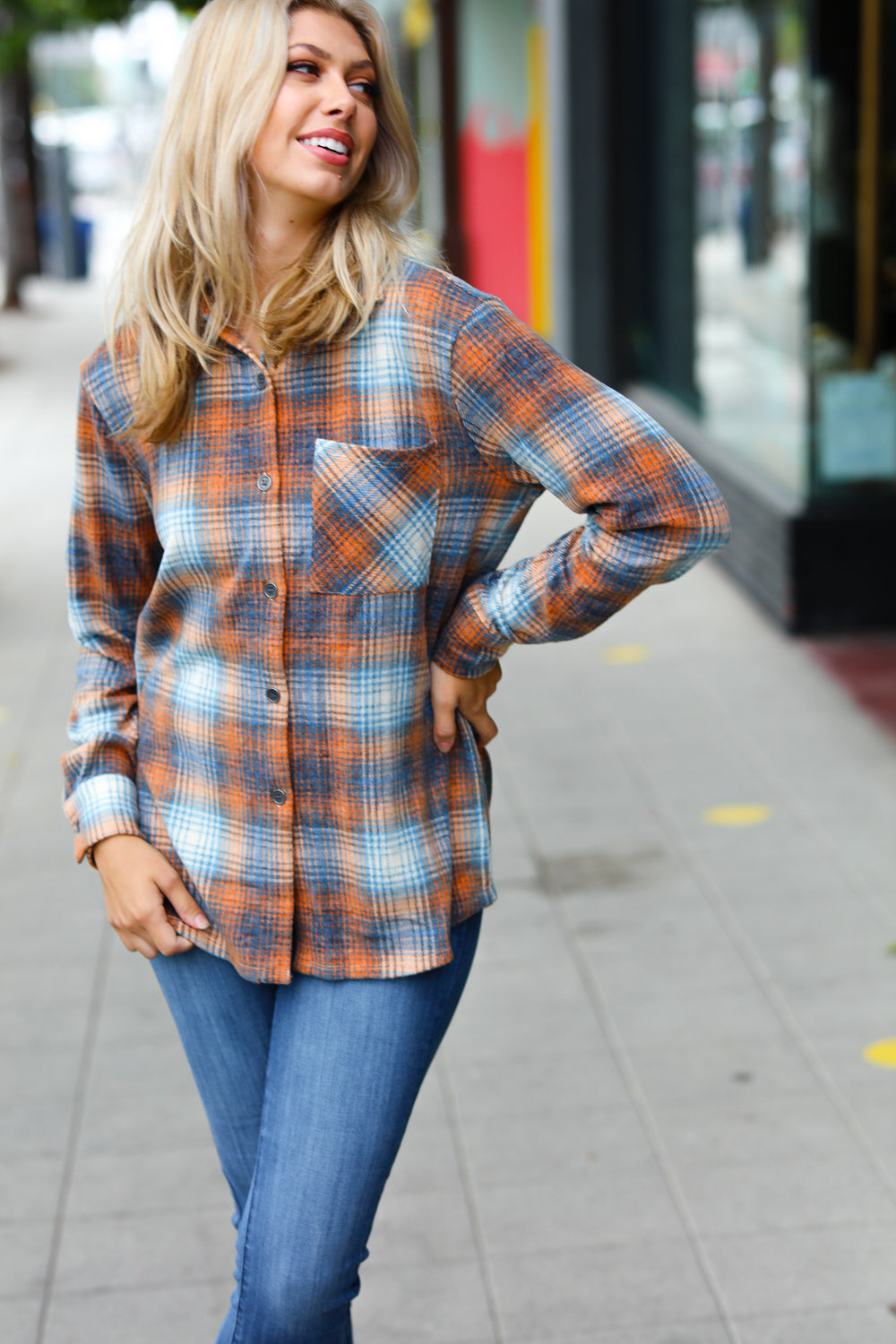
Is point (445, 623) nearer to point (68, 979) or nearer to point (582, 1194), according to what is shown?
point (582, 1194)

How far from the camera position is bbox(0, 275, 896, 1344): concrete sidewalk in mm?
2924

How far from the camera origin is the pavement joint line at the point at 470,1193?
287cm

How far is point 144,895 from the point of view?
1.98 meters

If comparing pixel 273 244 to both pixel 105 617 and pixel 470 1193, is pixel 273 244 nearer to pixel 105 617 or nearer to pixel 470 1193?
pixel 105 617

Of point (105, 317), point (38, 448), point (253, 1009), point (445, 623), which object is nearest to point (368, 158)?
point (105, 317)

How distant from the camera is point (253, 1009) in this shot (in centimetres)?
202

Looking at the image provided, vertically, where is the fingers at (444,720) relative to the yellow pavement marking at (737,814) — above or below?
above

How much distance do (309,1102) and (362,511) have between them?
2.16 feet

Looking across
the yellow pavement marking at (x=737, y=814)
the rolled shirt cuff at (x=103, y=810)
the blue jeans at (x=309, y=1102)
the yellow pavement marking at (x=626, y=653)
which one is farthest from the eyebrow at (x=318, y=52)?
the yellow pavement marking at (x=626, y=653)

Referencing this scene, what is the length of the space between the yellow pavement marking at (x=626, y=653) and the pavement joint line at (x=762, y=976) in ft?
4.77

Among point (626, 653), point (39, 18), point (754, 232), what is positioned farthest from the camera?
point (39, 18)

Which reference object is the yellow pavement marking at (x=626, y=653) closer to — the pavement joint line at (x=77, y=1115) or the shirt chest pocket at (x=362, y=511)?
the pavement joint line at (x=77, y=1115)

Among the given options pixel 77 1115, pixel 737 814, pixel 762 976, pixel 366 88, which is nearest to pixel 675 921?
pixel 762 976

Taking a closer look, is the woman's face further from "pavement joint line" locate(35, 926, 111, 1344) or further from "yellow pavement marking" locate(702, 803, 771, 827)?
"yellow pavement marking" locate(702, 803, 771, 827)
